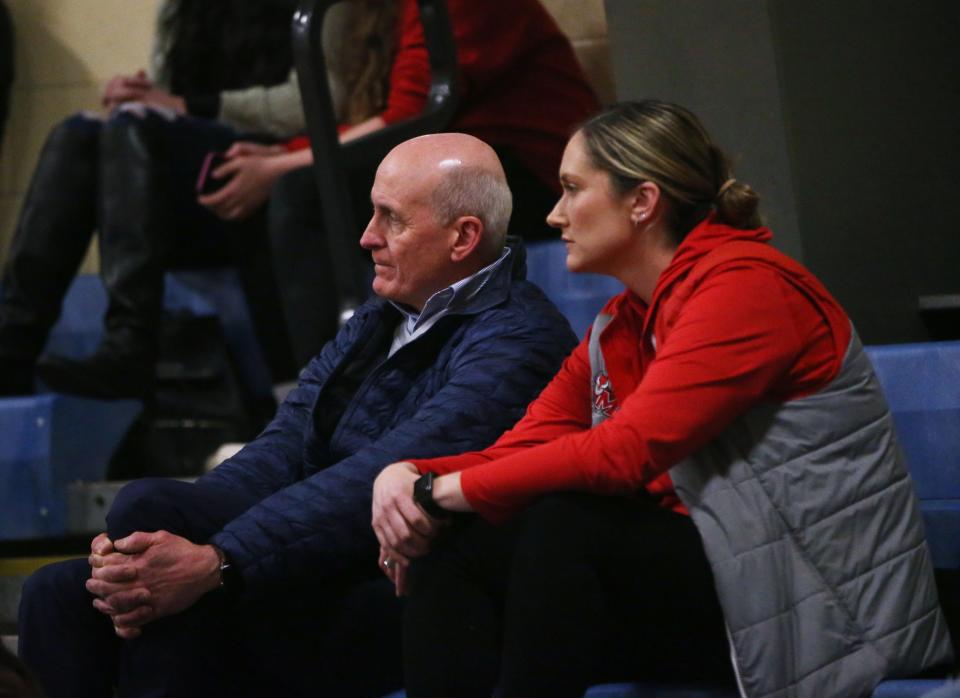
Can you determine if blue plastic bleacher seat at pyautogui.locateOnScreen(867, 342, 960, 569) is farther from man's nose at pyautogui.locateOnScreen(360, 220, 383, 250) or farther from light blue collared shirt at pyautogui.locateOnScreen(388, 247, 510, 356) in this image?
man's nose at pyautogui.locateOnScreen(360, 220, 383, 250)

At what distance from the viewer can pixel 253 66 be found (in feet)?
10.3

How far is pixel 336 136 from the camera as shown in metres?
2.49

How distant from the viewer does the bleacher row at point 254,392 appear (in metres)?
1.75

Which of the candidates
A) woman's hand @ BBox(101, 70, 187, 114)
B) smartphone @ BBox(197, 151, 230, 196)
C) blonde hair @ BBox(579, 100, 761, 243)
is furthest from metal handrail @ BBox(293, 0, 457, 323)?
blonde hair @ BBox(579, 100, 761, 243)

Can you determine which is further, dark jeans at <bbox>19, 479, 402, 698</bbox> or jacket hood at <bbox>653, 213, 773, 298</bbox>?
dark jeans at <bbox>19, 479, 402, 698</bbox>

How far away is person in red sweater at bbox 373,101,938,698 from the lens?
4.39 ft

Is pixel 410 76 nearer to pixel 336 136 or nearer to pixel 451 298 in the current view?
pixel 336 136

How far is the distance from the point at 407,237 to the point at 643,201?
1.15ft

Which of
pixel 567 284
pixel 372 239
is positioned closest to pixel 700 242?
pixel 372 239

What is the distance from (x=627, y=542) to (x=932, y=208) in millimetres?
1206

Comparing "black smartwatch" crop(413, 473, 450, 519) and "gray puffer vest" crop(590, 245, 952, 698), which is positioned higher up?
"black smartwatch" crop(413, 473, 450, 519)

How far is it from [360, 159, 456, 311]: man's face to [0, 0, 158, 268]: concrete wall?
264 centimetres

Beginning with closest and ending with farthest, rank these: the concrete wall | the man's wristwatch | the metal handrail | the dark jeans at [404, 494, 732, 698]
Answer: the dark jeans at [404, 494, 732, 698]
the man's wristwatch
the metal handrail
the concrete wall

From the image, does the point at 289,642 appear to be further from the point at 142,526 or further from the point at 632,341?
the point at 632,341
